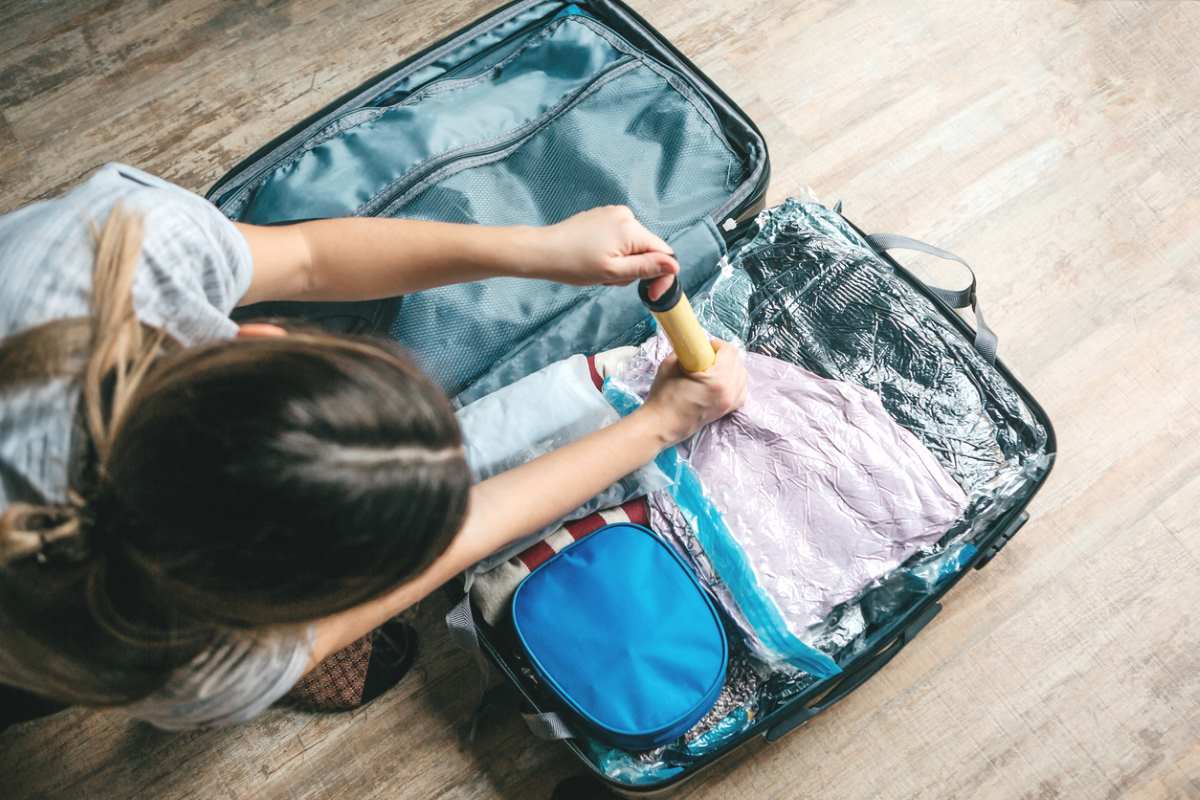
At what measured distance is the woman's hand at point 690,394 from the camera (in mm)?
728

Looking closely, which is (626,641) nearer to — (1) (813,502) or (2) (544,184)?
(1) (813,502)

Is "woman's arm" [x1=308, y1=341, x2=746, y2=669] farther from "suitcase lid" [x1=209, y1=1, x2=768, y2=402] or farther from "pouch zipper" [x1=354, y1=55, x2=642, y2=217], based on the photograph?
"pouch zipper" [x1=354, y1=55, x2=642, y2=217]

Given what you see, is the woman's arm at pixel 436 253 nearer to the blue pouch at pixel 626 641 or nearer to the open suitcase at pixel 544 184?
the open suitcase at pixel 544 184

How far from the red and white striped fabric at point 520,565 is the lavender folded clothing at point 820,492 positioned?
7 cm

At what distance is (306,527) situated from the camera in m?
0.46

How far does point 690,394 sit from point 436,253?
10.0 inches

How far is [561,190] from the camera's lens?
2.85 ft

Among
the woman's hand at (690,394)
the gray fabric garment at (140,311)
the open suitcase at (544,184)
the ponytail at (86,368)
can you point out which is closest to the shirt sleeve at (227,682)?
the gray fabric garment at (140,311)

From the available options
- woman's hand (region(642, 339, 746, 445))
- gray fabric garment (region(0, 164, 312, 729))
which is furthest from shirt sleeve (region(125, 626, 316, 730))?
woman's hand (region(642, 339, 746, 445))

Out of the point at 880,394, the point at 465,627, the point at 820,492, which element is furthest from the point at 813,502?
the point at 465,627

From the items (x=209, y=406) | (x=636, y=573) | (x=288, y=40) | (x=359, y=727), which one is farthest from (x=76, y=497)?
(x=288, y=40)

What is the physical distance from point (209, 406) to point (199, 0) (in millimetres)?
995

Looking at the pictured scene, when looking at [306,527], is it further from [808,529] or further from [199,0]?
[199,0]

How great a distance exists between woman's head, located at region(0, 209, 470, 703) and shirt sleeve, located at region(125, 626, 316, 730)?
0.08 feet
